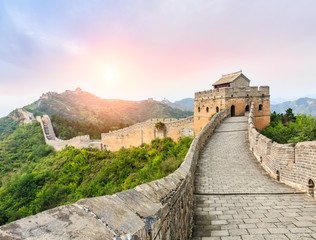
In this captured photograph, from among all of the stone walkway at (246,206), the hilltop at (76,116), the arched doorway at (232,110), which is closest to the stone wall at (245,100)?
the arched doorway at (232,110)

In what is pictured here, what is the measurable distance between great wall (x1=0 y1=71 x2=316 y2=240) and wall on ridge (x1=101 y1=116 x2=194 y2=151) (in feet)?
38.5

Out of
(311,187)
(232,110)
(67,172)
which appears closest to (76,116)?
(67,172)

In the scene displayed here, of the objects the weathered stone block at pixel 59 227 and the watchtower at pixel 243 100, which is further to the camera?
the watchtower at pixel 243 100

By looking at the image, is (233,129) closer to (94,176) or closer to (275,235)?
(275,235)

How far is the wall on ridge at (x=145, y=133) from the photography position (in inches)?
845

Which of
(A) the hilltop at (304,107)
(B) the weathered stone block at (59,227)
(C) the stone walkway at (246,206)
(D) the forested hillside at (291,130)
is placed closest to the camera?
(B) the weathered stone block at (59,227)

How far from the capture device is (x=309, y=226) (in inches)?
121

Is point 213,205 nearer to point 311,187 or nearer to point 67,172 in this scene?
point 311,187

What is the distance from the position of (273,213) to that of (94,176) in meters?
17.9

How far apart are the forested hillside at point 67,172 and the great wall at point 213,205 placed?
3.49 m

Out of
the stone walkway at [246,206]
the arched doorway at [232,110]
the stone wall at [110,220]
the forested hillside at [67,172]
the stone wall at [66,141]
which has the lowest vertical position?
the forested hillside at [67,172]

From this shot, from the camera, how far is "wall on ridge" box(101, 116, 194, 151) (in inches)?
845

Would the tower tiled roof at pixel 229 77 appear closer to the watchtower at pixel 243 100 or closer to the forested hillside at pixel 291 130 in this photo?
the watchtower at pixel 243 100

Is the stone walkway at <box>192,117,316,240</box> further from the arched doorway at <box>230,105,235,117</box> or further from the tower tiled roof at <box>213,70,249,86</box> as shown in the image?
the tower tiled roof at <box>213,70,249,86</box>
